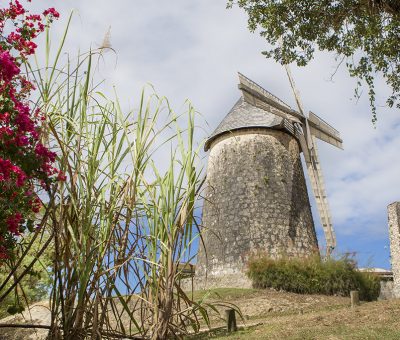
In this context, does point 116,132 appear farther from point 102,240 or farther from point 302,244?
point 302,244

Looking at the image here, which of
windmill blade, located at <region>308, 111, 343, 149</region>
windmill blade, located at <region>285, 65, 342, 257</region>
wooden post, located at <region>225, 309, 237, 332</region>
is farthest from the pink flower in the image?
windmill blade, located at <region>308, 111, 343, 149</region>

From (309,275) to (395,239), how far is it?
16.7ft

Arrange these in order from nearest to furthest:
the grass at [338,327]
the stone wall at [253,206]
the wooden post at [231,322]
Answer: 1. the grass at [338,327]
2. the wooden post at [231,322]
3. the stone wall at [253,206]

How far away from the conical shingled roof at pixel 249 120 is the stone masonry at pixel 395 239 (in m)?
5.33

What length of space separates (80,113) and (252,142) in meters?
17.8

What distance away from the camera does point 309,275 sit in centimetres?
1722

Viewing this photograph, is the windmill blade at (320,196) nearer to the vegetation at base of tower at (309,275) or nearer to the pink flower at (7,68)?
the vegetation at base of tower at (309,275)

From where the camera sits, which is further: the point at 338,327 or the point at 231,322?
the point at 231,322

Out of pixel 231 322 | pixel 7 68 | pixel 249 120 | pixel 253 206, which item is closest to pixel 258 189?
pixel 253 206

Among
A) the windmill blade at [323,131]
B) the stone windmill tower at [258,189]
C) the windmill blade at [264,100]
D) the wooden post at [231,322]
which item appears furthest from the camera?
the windmill blade at [323,131]

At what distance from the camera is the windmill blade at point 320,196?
65.3ft

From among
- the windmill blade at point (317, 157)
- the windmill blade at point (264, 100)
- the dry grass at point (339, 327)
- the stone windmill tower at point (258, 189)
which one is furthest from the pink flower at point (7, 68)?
the windmill blade at point (264, 100)

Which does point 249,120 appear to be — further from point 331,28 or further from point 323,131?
point 331,28

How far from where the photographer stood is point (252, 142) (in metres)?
20.6
